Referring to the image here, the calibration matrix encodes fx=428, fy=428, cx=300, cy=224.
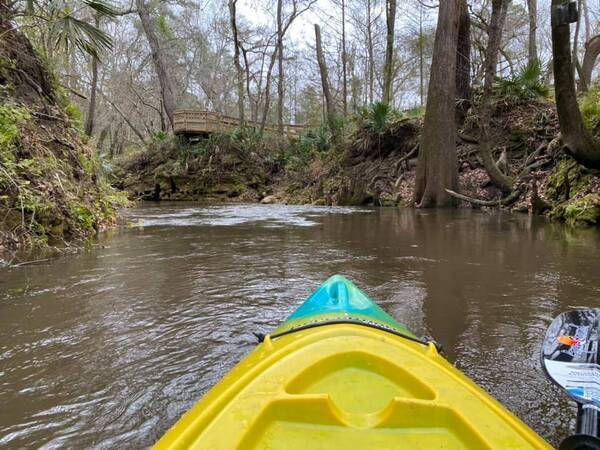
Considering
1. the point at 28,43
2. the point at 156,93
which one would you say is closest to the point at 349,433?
the point at 28,43

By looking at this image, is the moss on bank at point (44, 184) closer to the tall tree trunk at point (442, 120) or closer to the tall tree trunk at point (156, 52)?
the tall tree trunk at point (442, 120)

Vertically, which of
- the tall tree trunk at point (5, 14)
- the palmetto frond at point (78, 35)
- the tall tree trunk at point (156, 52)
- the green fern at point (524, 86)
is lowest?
the palmetto frond at point (78, 35)

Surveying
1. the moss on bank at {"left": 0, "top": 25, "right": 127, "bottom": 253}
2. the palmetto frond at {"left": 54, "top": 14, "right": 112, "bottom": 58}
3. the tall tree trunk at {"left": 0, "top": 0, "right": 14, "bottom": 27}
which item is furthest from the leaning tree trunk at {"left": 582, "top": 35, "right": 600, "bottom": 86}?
the tall tree trunk at {"left": 0, "top": 0, "right": 14, "bottom": 27}

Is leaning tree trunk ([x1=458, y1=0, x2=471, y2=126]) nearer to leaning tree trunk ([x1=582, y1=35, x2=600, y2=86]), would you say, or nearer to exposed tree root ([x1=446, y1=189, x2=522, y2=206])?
leaning tree trunk ([x1=582, y1=35, x2=600, y2=86])

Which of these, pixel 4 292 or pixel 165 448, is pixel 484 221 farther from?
pixel 165 448

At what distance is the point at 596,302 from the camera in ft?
10.2

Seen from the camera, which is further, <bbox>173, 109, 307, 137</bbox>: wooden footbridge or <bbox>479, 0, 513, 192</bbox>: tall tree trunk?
<bbox>173, 109, 307, 137</bbox>: wooden footbridge

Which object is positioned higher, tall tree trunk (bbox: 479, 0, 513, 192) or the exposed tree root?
tall tree trunk (bbox: 479, 0, 513, 192)

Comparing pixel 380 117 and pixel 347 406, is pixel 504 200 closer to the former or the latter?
pixel 380 117

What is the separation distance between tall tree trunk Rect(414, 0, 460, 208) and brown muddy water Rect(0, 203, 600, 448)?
5.44 meters

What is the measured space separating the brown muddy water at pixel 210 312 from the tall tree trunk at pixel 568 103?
129 centimetres

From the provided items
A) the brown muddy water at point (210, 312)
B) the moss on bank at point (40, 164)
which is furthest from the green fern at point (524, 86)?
the moss on bank at point (40, 164)

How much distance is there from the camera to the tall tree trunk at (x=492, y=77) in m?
9.44

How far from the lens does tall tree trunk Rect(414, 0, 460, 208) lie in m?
11.5
